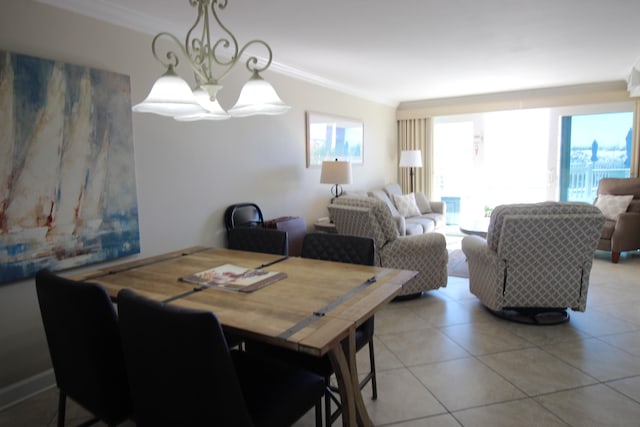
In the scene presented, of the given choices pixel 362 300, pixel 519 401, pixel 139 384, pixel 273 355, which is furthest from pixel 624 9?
pixel 139 384

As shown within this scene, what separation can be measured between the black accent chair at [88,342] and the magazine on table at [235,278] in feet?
1.51

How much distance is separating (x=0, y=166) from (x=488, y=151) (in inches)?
272

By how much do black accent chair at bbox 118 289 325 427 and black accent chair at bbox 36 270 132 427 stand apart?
161 millimetres

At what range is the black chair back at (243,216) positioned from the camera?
363 cm

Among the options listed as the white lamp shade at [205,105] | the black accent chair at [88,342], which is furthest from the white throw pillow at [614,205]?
the black accent chair at [88,342]

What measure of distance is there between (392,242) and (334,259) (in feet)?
4.45

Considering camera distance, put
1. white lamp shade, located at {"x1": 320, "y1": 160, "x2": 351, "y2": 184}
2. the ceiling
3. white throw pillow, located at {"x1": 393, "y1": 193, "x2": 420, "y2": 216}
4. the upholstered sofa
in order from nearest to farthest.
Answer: the ceiling, white lamp shade, located at {"x1": 320, "y1": 160, "x2": 351, "y2": 184}, the upholstered sofa, white throw pillow, located at {"x1": 393, "y1": 193, "x2": 420, "y2": 216}

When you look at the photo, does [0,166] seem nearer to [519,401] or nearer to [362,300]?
[362,300]

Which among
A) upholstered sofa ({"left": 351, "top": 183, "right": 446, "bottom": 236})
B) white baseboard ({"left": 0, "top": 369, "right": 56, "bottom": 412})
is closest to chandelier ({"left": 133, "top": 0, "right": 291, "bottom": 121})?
white baseboard ({"left": 0, "top": 369, "right": 56, "bottom": 412})

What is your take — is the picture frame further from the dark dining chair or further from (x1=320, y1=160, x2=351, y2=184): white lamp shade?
the dark dining chair

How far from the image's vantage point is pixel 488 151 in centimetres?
709

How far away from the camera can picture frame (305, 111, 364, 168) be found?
4.89m

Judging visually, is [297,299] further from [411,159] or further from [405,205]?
[411,159]

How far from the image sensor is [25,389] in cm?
233
